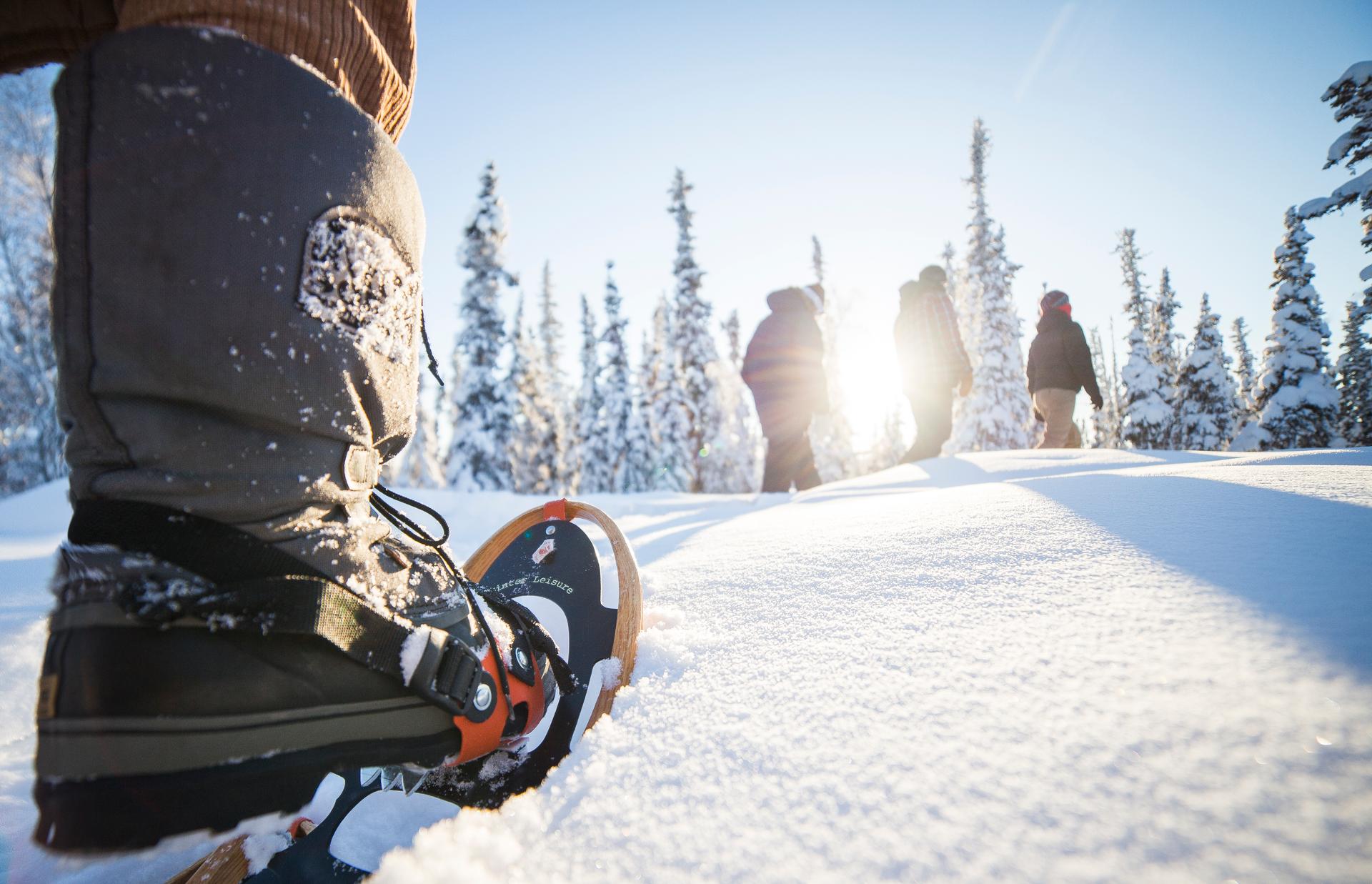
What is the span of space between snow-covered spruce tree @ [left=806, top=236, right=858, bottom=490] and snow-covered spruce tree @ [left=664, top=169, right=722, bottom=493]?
10.7ft

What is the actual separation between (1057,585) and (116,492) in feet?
3.50

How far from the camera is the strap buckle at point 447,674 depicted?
2.01 feet

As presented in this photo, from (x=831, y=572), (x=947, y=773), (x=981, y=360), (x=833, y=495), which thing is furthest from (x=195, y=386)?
(x=981, y=360)

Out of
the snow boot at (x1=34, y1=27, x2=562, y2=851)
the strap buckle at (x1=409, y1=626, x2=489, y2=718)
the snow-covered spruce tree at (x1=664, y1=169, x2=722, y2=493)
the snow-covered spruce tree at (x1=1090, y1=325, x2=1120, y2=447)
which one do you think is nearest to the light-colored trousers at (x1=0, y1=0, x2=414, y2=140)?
the snow boot at (x1=34, y1=27, x2=562, y2=851)

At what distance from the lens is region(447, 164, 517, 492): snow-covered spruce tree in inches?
504

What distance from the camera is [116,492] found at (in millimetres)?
501

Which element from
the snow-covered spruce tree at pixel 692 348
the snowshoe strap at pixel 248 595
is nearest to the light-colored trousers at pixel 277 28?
the snowshoe strap at pixel 248 595

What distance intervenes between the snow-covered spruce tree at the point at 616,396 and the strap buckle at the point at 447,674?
626 inches

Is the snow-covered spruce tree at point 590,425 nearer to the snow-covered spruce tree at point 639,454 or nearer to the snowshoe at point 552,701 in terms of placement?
the snow-covered spruce tree at point 639,454

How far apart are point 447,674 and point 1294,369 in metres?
19.3

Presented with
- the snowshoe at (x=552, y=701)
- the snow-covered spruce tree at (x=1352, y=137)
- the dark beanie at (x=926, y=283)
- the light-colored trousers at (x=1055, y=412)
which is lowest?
the snowshoe at (x=552, y=701)

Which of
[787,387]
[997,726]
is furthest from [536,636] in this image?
[787,387]

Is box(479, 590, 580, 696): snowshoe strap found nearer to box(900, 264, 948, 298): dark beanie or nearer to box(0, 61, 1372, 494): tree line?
box(900, 264, 948, 298): dark beanie

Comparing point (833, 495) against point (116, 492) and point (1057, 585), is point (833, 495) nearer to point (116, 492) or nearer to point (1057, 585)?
point (1057, 585)
